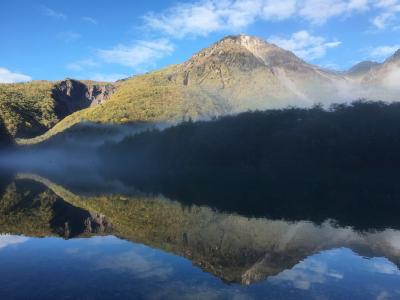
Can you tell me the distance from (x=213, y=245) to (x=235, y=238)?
12.1 ft

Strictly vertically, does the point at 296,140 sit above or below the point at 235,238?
above

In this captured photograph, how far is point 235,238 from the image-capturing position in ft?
132

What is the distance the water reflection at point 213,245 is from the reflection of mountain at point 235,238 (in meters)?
0.08

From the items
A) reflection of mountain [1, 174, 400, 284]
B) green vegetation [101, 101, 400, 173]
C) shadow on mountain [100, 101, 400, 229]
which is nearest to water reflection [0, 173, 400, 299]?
reflection of mountain [1, 174, 400, 284]

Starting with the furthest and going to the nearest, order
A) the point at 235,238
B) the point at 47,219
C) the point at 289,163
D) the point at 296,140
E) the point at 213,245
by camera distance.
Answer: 1. the point at 296,140
2. the point at 289,163
3. the point at 47,219
4. the point at 235,238
5. the point at 213,245

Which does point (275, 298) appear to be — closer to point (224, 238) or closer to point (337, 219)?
point (224, 238)

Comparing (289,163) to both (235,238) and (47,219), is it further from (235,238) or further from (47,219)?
(235,238)

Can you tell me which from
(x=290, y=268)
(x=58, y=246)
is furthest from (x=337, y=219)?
(x=58, y=246)

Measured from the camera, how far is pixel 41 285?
2619cm

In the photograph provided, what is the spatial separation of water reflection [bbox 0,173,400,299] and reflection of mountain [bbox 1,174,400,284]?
0.08 m

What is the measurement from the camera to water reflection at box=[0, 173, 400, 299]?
28.1m

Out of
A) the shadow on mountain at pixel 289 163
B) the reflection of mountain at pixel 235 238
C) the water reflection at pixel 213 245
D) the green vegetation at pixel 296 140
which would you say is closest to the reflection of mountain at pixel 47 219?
the water reflection at pixel 213 245

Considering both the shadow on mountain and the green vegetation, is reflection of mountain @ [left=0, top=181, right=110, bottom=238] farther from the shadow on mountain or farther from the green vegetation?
the green vegetation

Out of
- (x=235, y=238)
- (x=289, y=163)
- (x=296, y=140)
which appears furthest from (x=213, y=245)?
(x=296, y=140)
